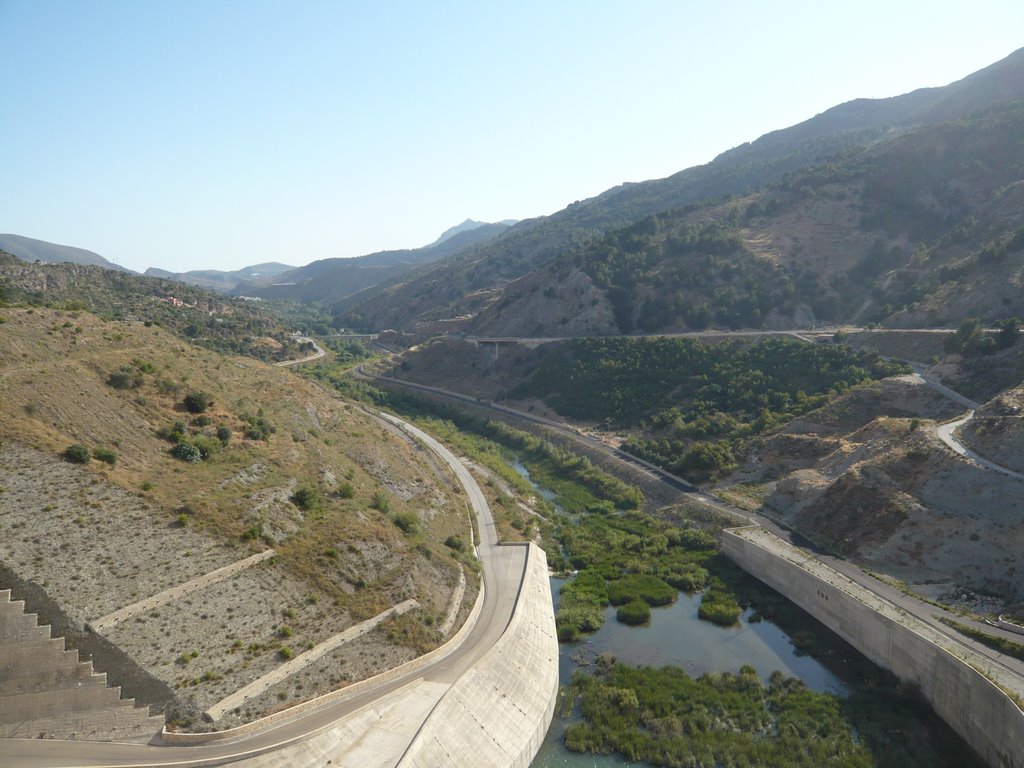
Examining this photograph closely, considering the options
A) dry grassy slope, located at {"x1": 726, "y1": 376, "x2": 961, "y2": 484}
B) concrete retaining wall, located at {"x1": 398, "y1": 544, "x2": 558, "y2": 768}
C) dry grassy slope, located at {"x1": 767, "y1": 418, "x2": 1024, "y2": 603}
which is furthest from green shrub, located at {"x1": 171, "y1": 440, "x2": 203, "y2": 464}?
dry grassy slope, located at {"x1": 726, "y1": 376, "x2": 961, "y2": 484}

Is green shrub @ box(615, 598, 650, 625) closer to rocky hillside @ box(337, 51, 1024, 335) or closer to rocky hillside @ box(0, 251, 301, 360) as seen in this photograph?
rocky hillside @ box(337, 51, 1024, 335)

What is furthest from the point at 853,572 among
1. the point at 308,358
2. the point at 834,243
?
the point at 308,358

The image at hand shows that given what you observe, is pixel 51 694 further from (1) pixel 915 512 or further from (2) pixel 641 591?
(1) pixel 915 512

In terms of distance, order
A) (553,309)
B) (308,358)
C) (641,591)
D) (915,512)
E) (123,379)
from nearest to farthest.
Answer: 1. (123,379)
2. (915,512)
3. (641,591)
4. (553,309)
5. (308,358)

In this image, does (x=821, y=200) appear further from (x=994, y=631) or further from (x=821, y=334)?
(x=994, y=631)

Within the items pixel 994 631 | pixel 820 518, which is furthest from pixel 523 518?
pixel 994 631

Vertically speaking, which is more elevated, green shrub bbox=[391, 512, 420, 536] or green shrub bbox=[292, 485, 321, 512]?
green shrub bbox=[292, 485, 321, 512]
